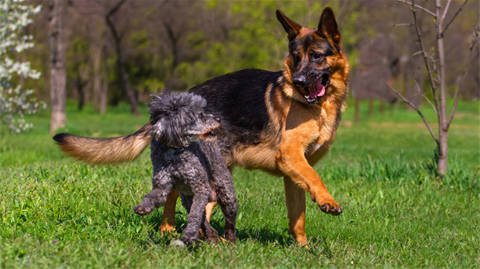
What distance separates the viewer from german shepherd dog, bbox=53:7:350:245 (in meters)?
4.26

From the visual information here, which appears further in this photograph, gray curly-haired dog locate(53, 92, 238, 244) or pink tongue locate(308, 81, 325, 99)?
pink tongue locate(308, 81, 325, 99)

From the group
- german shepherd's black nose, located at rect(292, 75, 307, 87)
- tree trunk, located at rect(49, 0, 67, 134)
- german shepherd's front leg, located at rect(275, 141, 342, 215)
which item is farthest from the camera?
tree trunk, located at rect(49, 0, 67, 134)

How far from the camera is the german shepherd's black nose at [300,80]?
409 cm

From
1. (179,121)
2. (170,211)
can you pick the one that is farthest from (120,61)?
(179,121)

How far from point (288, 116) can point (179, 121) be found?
4.37 ft

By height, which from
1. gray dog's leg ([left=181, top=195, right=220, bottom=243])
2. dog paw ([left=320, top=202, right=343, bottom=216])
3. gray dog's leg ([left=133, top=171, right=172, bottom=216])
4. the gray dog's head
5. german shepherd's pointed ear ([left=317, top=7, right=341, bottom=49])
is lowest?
gray dog's leg ([left=181, top=195, right=220, bottom=243])

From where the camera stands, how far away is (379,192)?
6109 mm

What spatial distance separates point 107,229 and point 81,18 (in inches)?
1221

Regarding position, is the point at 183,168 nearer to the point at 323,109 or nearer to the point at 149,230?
the point at 149,230

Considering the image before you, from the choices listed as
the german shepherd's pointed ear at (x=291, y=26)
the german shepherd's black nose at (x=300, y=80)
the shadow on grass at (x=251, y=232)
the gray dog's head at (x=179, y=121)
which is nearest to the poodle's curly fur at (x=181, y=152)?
the gray dog's head at (x=179, y=121)

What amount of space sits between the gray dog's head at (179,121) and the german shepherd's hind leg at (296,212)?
1528mm

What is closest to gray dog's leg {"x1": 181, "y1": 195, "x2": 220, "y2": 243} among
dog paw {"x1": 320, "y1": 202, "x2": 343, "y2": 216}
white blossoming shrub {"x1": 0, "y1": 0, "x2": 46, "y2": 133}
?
dog paw {"x1": 320, "y1": 202, "x2": 343, "y2": 216}

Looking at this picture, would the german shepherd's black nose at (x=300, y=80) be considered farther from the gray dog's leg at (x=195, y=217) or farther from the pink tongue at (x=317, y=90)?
the gray dog's leg at (x=195, y=217)

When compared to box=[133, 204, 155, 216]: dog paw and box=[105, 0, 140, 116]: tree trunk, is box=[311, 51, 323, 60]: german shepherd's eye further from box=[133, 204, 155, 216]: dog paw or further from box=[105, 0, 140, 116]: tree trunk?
box=[105, 0, 140, 116]: tree trunk
